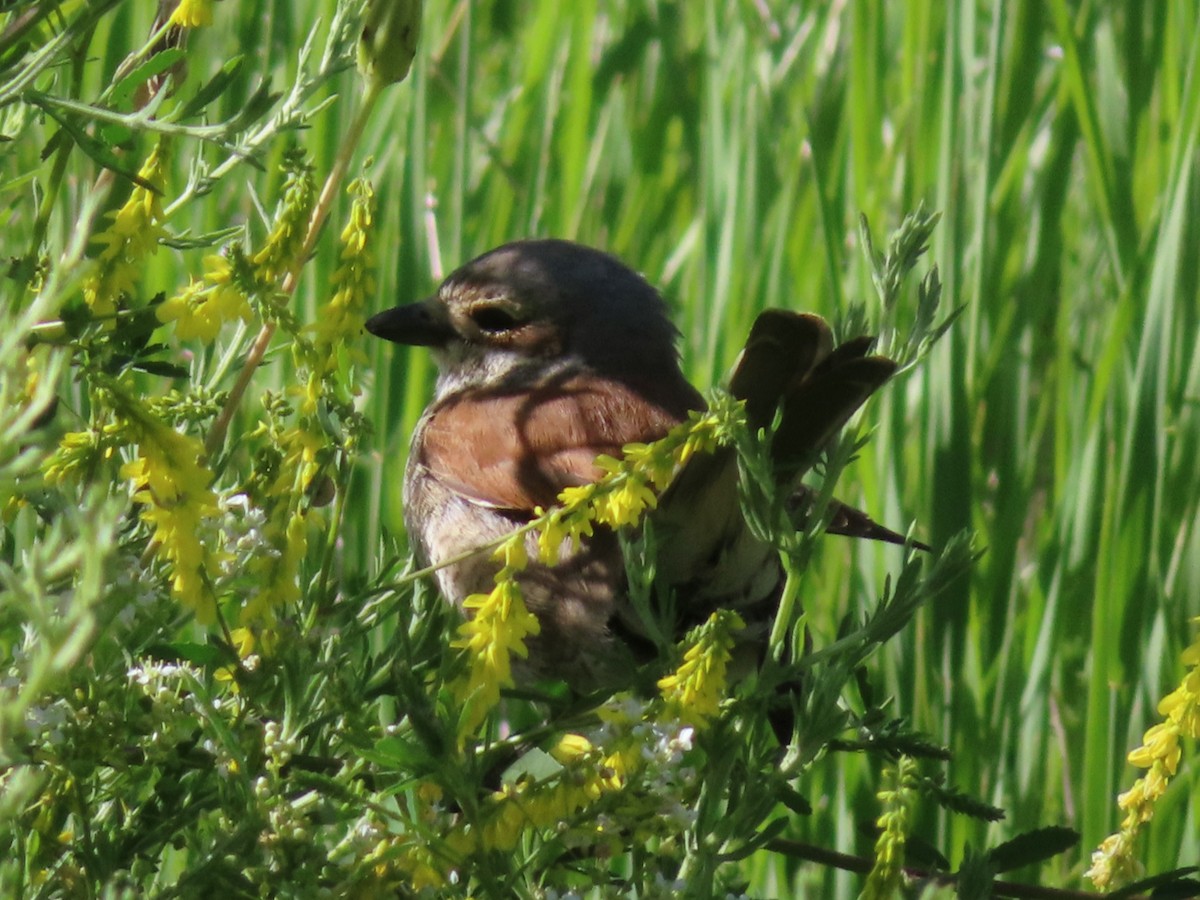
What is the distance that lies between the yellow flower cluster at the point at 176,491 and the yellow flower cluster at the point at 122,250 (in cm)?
33

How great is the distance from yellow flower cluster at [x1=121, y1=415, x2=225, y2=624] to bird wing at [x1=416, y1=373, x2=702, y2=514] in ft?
4.91

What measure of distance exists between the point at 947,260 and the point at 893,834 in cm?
212

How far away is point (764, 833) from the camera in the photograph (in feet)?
4.54

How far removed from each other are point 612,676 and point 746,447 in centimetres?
131

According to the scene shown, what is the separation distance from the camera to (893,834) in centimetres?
129

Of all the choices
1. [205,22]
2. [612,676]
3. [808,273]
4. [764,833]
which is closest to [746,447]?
[764,833]

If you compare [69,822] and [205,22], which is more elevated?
[205,22]

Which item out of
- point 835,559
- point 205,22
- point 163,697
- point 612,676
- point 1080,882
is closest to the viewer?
point 163,697

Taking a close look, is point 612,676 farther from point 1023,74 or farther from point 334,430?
point 1023,74

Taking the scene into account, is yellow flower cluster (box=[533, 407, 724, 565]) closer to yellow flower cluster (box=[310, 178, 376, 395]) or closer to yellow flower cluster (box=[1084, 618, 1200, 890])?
yellow flower cluster (box=[310, 178, 376, 395])

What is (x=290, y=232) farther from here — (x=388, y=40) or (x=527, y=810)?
(x=527, y=810)

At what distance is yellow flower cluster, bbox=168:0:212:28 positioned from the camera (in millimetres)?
1471

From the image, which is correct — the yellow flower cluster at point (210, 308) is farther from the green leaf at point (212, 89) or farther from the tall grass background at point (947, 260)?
the tall grass background at point (947, 260)

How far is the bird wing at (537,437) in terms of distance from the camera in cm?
284
